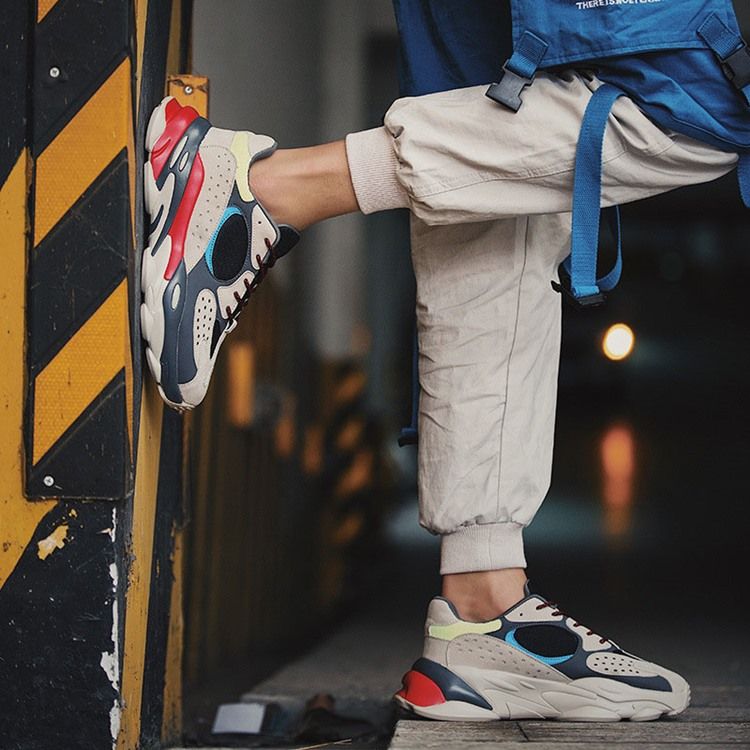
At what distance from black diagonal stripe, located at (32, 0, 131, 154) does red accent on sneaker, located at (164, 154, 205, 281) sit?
14 centimetres

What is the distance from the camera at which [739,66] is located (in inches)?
44.1

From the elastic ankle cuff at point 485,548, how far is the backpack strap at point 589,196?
0.28 metres

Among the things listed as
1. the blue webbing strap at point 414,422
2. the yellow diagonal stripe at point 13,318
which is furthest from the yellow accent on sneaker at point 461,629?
the yellow diagonal stripe at point 13,318

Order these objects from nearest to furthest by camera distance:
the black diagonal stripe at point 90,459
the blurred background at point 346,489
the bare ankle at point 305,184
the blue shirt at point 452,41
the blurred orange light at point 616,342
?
the black diagonal stripe at point 90,459, the bare ankle at point 305,184, the blue shirt at point 452,41, the blurred background at point 346,489, the blurred orange light at point 616,342

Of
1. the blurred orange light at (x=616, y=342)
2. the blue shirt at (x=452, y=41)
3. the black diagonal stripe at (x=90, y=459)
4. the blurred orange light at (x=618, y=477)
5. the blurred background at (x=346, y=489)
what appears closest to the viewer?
the black diagonal stripe at (x=90, y=459)

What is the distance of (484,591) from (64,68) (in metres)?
0.71

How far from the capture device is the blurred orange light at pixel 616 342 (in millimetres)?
10977

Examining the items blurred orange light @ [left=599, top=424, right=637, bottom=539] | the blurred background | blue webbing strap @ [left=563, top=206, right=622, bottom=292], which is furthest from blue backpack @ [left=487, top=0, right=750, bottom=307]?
blurred orange light @ [left=599, top=424, right=637, bottom=539]

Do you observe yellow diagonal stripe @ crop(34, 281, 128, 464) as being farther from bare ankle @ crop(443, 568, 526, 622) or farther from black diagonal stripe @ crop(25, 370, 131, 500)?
bare ankle @ crop(443, 568, 526, 622)

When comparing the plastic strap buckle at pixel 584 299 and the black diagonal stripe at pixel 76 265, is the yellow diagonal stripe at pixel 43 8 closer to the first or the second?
the black diagonal stripe at pixel 76 265

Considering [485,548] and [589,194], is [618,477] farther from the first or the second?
[589,194]

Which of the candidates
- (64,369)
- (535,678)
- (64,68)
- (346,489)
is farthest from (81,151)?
(346,489)

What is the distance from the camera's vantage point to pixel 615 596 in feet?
11.5

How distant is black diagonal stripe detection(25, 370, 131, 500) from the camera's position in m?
1.10
